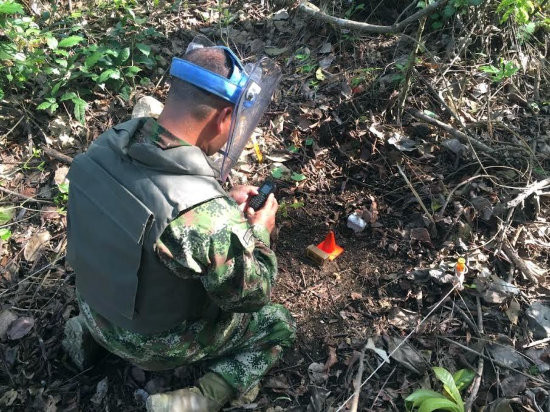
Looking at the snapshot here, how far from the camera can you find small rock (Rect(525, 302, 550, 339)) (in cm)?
277

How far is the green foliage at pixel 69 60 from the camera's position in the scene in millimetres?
3936

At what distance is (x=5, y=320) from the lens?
2.99 meters

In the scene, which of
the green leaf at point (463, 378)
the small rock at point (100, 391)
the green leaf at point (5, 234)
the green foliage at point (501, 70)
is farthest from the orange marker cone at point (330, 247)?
the green leaf at point (5, 234)

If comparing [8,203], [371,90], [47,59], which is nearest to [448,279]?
[371,90]

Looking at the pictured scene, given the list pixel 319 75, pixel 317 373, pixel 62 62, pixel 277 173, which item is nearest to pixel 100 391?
pixel 317 373

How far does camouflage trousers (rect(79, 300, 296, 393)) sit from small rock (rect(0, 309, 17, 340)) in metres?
0.83

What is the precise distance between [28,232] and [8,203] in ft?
1.25

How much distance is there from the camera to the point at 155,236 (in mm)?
1889

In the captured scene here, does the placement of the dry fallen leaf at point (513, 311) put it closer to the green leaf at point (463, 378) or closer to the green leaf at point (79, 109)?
the green leaf at point (463, 378)

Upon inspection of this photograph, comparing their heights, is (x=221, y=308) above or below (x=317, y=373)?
above

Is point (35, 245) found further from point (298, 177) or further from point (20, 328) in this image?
point (298, 177)

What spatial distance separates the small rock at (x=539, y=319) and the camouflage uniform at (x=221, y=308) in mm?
1474

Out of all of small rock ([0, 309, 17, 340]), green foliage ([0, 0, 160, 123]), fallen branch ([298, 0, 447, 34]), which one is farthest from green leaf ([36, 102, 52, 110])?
fallen branch ([298, 0, 447, 34])

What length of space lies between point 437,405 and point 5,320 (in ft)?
8.82
